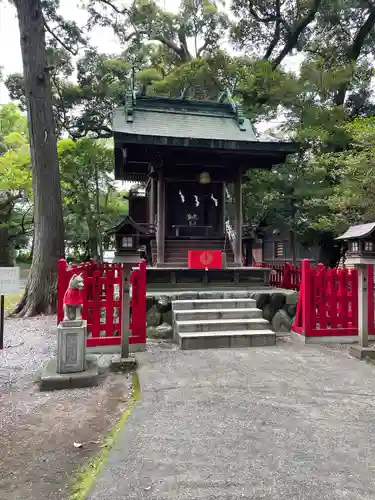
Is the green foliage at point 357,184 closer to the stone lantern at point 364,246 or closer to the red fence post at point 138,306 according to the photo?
the stone lantern at point 364,246

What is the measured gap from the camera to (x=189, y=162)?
31.0 ft

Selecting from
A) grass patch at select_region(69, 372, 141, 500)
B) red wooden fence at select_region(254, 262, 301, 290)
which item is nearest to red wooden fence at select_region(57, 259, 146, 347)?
grass patch at select_region(69, 372, 141, 500)

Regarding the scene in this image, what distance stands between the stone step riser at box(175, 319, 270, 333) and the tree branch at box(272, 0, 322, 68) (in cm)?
1434

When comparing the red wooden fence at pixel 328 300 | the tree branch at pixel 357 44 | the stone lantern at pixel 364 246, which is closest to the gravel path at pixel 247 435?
the red wooden fence at pixel 328 300

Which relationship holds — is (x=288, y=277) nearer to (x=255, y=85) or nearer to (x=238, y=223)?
(x=238, y=223)

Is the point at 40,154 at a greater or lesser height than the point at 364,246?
greater

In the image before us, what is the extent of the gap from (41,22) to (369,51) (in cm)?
1614

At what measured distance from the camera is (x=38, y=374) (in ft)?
15.1

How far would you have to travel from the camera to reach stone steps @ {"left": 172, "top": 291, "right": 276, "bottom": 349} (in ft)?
18.6

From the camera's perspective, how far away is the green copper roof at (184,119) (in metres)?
9.50

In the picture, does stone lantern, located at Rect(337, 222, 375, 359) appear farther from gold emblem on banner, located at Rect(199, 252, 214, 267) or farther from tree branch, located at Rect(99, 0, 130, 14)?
tree branch, located at Rect(99, 0, 130, 14)

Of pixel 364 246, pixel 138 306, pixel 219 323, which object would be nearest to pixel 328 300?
pixel 364 246

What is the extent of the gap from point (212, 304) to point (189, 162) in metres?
4.58

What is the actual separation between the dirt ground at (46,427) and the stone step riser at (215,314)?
175 cm
